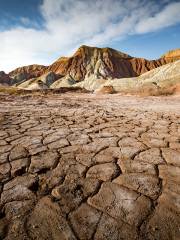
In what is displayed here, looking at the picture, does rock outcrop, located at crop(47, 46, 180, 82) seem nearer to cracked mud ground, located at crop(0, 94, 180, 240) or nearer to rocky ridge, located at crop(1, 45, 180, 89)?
rocky ridge, located at crop(1, 45, 180, 89)

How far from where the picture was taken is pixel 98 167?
1.88 metres

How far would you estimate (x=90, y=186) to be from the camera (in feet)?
5.22

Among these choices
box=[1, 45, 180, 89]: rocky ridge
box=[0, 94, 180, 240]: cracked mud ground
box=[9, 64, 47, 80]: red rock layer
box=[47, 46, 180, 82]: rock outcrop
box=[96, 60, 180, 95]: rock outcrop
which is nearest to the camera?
box=[0, 94, 180, 240]: cracked mud ground

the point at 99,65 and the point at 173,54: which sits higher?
the point at 173,54

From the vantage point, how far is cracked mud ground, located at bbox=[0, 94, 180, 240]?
Answer: 3.91 ft

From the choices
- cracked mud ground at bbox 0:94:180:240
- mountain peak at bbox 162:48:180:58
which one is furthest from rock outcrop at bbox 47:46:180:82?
cracked mud ground at bbox 0:94:180:240

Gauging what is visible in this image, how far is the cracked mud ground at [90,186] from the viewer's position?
1.19 m

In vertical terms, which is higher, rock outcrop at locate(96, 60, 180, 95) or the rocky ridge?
the rocky ridge

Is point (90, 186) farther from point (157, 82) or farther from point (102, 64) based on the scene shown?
point (102, 64)

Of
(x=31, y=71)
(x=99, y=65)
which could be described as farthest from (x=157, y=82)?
(x=31, y=71)

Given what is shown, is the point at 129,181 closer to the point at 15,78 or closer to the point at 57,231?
the point at 57,231

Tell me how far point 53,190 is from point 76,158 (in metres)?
0.55

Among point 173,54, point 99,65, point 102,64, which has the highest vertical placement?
point 173,54

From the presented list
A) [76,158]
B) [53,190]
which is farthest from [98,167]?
[53,190]
